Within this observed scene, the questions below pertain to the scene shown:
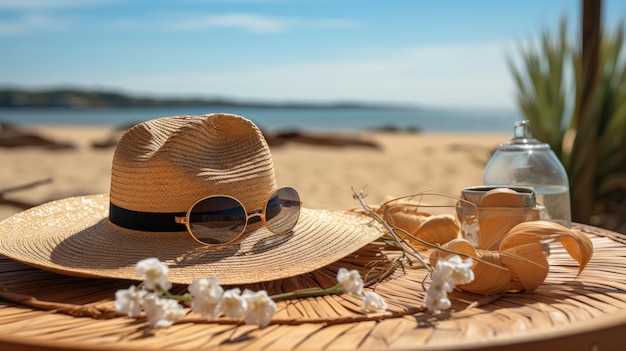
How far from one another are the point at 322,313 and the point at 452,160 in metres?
6.43

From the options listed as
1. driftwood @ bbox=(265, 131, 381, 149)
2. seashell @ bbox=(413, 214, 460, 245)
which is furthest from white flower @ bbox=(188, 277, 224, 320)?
driftwood @ bbox=(265, 131, 381, 149)

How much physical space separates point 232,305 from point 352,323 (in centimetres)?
18

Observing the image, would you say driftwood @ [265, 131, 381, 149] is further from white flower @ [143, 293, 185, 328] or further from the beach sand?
white flower @ [143, 293, 185, 328]

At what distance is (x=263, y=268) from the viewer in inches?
45.9

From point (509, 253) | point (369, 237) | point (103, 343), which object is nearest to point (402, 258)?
point (369, 237)

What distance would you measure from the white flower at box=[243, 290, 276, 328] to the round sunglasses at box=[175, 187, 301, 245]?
1.02 feet

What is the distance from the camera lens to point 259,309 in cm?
92

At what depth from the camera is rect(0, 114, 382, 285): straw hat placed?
1173 mm

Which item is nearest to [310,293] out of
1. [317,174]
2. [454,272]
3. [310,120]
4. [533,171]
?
[454,272]

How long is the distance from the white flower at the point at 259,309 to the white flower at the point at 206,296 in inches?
1.6

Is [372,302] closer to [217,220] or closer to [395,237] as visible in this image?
[395,237]

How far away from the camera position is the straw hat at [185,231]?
46.2 inches

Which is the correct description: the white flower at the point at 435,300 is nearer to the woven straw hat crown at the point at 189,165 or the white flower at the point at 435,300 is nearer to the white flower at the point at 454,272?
the white flower at the point at 454,272

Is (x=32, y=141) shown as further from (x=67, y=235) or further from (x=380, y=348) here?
(x=380, y=348)
